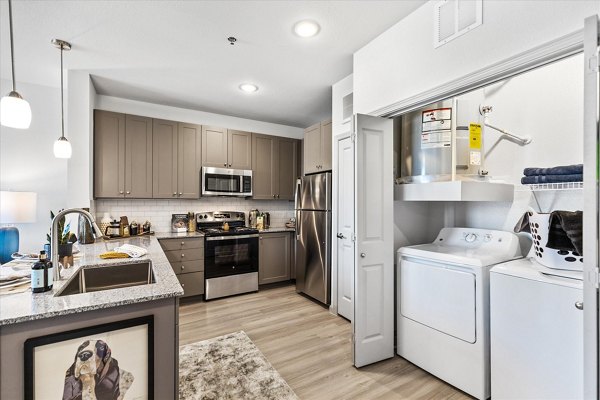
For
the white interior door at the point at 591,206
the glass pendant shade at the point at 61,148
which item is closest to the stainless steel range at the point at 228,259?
the glass pendant shade at the point at 61,148

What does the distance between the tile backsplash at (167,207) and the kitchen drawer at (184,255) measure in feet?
2.14

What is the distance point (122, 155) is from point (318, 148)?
255 centimetres

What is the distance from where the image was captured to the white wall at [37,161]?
10.8 feet

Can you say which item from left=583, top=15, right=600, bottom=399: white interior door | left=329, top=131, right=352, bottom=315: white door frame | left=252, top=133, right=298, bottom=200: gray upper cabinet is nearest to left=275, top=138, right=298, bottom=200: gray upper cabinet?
left=252, top=133, right=298, bottom=200: gray upper cabinet

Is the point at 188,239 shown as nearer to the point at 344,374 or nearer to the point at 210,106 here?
the point at 210,106

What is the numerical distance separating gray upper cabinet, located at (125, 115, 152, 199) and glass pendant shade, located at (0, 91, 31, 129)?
2187 millimetres

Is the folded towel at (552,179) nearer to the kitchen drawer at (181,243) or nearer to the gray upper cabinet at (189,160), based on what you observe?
the kitchen drawer at (181,243)

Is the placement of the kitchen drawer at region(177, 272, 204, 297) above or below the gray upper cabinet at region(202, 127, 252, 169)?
below

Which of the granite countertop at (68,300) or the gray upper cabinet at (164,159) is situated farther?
the gray upper cabinet at (164,159)

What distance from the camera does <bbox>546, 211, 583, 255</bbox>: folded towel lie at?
Result: 5.00 ft

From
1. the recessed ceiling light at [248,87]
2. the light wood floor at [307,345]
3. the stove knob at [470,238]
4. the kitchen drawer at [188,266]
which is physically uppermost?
the recessed ceiling light at [248,87]

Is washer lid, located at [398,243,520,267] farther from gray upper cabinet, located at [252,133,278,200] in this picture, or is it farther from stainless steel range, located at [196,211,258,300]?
gray upper cabinet, located at [252,133,278,200]

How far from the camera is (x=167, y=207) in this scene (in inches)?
166

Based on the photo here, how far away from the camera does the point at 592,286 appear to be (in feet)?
3.93
